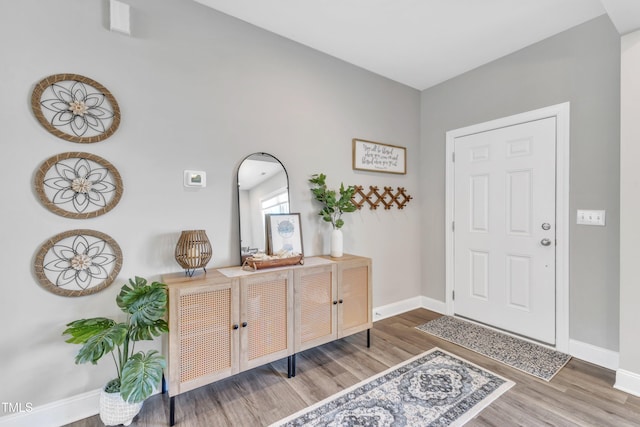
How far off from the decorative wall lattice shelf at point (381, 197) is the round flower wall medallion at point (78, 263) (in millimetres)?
2005

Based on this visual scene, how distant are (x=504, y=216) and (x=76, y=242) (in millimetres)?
3334

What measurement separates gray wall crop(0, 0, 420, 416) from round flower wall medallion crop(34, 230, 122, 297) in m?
0.05

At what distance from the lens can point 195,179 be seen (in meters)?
2.04

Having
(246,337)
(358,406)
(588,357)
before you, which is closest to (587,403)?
(588,357)

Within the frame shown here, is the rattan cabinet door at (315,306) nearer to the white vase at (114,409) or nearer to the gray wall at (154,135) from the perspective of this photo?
the gray wall at (154,135)

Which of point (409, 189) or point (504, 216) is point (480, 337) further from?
point (409, 189)

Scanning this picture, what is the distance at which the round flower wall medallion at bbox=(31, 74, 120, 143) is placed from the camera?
1.60m

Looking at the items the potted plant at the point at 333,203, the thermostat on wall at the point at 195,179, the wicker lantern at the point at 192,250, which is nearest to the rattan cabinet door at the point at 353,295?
the potted plant at the point at 333,203

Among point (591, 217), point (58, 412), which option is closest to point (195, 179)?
point (58, 412)

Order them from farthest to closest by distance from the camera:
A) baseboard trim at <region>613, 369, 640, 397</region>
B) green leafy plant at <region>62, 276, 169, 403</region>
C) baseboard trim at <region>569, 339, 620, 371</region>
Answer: baseboard trim at <region>569, 339, 620, 371</region> → baseboard trim at <region>613, 369, 640, 397</region> → green leafy plant at <region>62, 276, 169, 403</region>

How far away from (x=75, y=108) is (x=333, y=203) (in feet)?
6.18

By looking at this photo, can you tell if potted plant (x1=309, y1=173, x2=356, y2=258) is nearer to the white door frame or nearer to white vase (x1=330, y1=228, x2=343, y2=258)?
white vase (x1=330, y1=228, x2=343, y2=258)

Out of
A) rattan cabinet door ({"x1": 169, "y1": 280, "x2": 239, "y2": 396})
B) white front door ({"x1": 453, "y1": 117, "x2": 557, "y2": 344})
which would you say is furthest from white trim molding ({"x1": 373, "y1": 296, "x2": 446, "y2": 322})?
rattan cabinet door ({"x1": 169, "y1": 280, "x2": 239, "y2": 396})

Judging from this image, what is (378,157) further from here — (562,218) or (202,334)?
(202,334)
